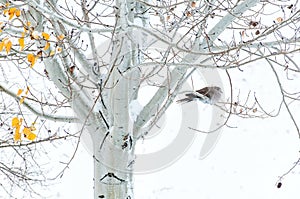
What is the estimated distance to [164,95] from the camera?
3814 mm

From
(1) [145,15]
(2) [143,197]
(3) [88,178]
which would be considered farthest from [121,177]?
(3) [88,178]

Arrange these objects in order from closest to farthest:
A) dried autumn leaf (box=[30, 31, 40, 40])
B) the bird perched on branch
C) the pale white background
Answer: dried autumn leaf (box=[30, 31, 40, 40]) < the bird perched on branch < the pale white background

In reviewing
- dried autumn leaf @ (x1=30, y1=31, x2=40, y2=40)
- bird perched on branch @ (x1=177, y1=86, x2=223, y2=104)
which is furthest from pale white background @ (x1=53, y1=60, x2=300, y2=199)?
dried autumn leaf @ (x1=30, y1=31, x2=40, y2=40)

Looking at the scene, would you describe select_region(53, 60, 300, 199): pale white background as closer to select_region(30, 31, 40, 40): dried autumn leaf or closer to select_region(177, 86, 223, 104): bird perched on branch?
select_region(177, 86, 223, 104): bird perched on branch

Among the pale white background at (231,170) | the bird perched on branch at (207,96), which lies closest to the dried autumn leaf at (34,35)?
the bird perched on branch at (207,96)

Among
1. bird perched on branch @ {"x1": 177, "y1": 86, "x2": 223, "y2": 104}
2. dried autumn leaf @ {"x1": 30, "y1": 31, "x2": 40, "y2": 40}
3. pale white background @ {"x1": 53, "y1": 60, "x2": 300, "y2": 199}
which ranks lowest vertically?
dried autumn leaf @ {"x1": 30, "y1": 31, "x2": 40, "y2": 40}

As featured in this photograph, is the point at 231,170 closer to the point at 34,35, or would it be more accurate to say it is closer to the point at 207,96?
the point at 207,96

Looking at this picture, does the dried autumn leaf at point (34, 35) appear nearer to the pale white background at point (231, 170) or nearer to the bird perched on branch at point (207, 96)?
the bird perched on branch at point (207, 96)

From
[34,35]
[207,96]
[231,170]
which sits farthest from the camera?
[231,170]

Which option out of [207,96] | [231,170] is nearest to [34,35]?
[207,96]

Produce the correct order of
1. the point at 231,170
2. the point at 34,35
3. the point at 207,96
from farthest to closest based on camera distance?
the point at 231,170 → the point at 207,96 → the point at 34,35

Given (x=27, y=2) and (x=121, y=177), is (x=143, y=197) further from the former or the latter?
(x=27, y=2)

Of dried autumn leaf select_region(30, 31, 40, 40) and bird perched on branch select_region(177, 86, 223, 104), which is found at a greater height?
bird perched on branch select_region(177, 86, 223, 104)

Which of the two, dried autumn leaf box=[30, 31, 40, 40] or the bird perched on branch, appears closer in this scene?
dried autumn leaf box=[30, 31, 40, 40]
